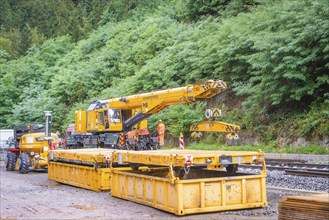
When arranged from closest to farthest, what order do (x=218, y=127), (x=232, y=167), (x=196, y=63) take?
(x=232, y=167) → (x=218, y=127) → (x=196, y=63)

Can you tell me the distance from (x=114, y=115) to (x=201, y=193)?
14.8 m

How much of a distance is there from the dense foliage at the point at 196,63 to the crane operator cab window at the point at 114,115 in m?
6.17

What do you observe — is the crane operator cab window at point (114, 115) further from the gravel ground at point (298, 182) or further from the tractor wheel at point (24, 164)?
the gravel ground at point (298, 182)

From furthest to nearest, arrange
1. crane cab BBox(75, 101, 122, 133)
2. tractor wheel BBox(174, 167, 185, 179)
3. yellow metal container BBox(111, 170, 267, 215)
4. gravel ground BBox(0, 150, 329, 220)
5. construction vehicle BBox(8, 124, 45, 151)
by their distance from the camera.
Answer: crane cab BBox(75, 101, 122, 133) < construction vehicle BBox(8, 124, 45, 151) < tractor wheel BBox(174, 167, 185, 179) < gravel ground BBox(0, 150, 329, 220) < yellow metal container BBox(111, 170, 267, 215)

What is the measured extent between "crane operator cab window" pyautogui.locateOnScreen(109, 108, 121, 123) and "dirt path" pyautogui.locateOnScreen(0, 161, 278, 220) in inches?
342

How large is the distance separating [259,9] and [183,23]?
13678mm

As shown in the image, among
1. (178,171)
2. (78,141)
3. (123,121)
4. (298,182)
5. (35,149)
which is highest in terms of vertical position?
(123,121)

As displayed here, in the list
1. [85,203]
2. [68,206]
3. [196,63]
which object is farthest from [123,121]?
[68,206]

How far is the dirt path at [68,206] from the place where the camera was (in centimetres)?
977

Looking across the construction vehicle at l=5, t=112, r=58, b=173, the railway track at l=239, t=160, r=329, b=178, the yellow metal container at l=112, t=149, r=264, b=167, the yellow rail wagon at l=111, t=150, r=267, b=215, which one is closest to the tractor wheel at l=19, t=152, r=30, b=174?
the construction vehicle at l=5, t=112, r=58, b=173

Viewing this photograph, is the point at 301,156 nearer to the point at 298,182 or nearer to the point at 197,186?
the point at 298,182

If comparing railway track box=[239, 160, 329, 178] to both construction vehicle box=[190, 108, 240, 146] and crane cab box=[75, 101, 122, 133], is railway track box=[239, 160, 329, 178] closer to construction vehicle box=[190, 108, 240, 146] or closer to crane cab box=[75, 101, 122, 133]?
construction vehicle box=[190, 108, 240, 146]

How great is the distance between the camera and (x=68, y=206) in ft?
36.5

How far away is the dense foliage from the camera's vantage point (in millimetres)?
22359
